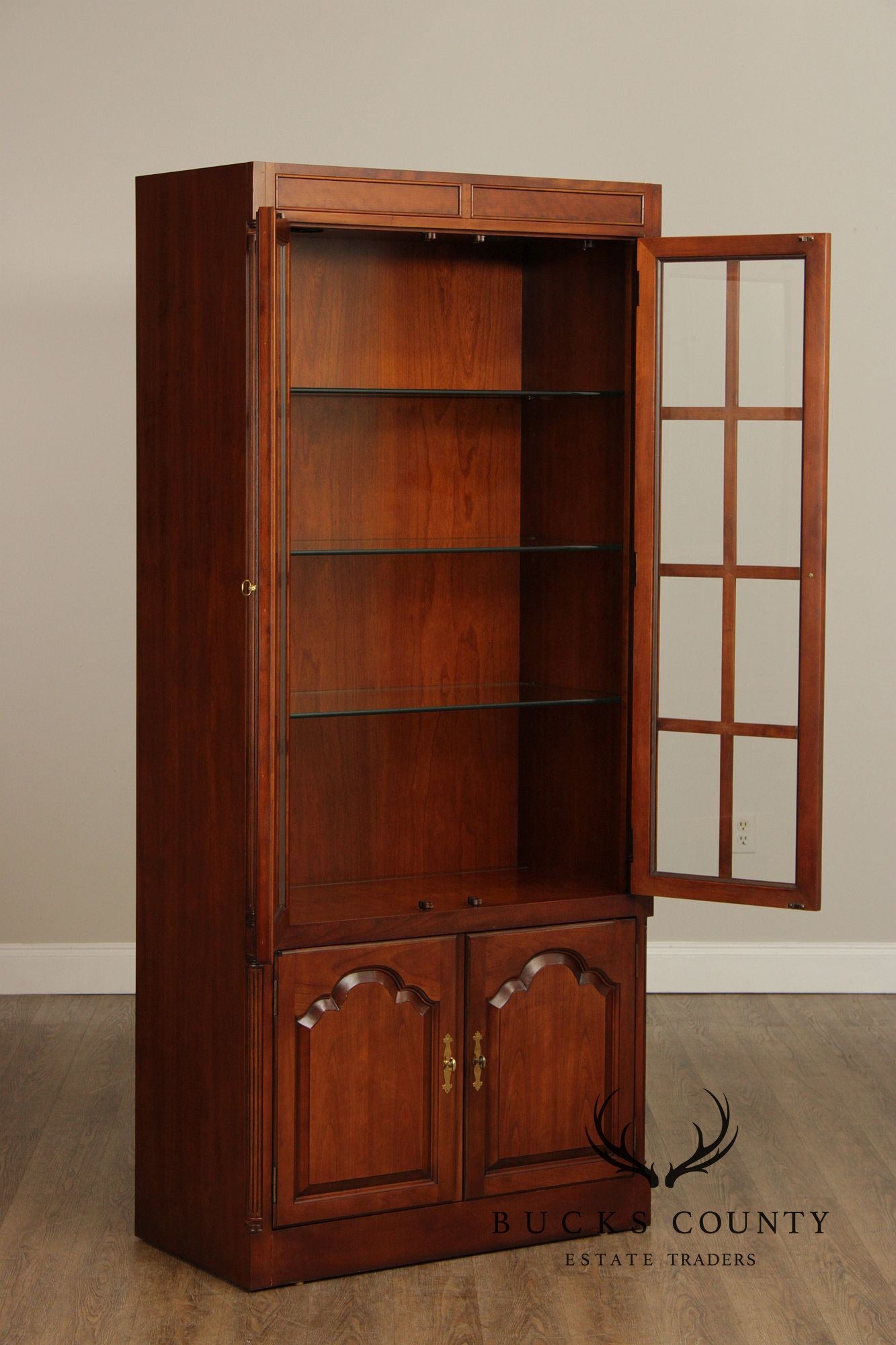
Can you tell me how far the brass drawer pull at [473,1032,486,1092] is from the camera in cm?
276

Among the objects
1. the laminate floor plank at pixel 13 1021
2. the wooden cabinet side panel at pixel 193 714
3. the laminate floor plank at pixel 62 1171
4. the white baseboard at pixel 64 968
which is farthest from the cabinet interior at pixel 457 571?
the white baseboard at pixel 64 968

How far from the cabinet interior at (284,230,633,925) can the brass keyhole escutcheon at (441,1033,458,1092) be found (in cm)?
26

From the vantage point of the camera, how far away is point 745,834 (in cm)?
280

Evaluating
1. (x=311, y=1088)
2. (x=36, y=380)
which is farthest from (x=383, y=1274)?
(x=36, y=380)

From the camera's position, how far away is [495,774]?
3.21m

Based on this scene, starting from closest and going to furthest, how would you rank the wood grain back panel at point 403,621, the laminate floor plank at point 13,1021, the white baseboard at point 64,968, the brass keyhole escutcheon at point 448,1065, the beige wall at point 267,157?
1. the brass keyhole escutcheon at point 448,1065
2. the wood grain back panel at point 403,621
3. the laminate floor plank at point 13,1021
4. the beige wall at point 267,157
5. the white baseboard at point 64,968

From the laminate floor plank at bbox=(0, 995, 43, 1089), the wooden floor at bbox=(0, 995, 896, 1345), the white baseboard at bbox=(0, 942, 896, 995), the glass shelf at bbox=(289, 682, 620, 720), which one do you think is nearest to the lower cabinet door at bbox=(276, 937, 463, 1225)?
the wooden floor at bbox=(0, 995, 896, 1345)

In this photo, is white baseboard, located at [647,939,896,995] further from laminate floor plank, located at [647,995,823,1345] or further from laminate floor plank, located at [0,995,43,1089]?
laminate floor plank, located at [0,995,43,1089]

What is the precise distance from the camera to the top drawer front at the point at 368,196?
2533 mm

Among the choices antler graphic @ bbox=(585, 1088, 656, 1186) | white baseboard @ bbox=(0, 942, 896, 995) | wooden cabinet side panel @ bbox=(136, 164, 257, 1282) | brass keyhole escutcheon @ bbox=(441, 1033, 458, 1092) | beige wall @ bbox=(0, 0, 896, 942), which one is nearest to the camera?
wooden cabinet side panel @ bbox=(136, 164, 257, 1282)

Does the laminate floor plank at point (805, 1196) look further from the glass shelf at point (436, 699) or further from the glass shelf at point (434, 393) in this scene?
the glass shelf at point (434, 393)

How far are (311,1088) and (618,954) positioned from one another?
0.68 metres

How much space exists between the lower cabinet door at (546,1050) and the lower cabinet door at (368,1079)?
5 cm

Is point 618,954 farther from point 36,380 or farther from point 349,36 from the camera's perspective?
point 349,36
